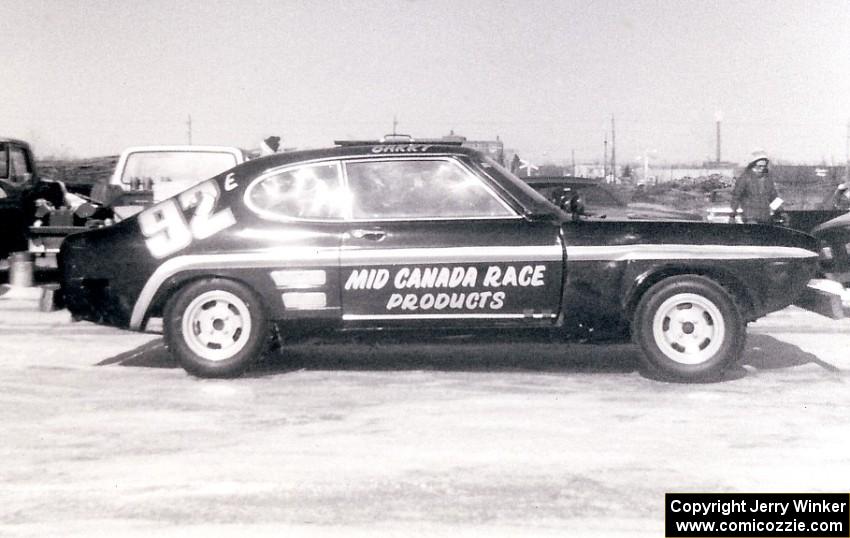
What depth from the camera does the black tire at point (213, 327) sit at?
23.5 feet

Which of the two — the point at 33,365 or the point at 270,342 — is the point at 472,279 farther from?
the point at 33,365

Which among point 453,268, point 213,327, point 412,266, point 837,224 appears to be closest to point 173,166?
point 213,327

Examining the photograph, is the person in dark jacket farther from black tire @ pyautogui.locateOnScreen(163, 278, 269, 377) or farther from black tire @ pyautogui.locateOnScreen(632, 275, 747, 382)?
black tire @ pyautogui.locateOnScreen(163, 278, 269, 377)

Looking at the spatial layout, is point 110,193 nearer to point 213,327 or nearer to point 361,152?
point 213,327

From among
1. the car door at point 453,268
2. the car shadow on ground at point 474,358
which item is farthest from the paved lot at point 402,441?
the car door at point 453,268

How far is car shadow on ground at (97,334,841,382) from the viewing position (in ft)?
25.0

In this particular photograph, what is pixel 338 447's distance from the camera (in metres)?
5.43

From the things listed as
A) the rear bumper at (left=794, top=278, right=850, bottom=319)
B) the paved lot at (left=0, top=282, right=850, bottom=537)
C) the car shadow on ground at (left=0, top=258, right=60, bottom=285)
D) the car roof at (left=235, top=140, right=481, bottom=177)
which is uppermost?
the car roof at (left=235, top=140, right=481, bottom=177)

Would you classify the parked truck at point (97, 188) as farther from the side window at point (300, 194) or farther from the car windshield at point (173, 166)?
the side window at point (300, 194)

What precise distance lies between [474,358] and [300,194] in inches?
73.7

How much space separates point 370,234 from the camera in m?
7.12

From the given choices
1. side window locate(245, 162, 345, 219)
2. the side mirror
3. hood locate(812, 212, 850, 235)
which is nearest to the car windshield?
the side mirror

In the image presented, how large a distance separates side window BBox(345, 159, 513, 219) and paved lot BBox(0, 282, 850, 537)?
3.75 feet

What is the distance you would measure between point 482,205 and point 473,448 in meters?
2.28
